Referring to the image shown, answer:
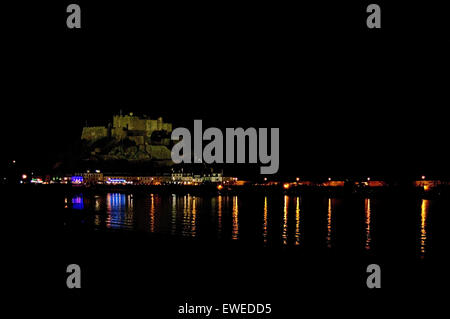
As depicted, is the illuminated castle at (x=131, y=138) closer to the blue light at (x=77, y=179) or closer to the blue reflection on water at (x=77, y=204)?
the blue light at (x=77, y=179)

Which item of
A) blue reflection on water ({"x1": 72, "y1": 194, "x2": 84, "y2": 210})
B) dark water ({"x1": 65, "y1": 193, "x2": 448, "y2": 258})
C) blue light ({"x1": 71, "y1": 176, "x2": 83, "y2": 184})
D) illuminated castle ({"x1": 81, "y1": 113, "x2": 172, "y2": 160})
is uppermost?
illuminated castle ({"x1": 81, "y1": 113, "x2": 172, "y2": 160})

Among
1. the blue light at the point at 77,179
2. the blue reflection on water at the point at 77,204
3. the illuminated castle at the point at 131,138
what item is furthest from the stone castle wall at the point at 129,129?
the blue reflection on water at the point at 77,204

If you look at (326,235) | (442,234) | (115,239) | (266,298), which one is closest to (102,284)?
(266,298)

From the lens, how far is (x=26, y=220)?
67.8 ft

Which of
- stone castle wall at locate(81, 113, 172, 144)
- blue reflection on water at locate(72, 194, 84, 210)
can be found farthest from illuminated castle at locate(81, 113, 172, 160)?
blue reflection on water at locate(72, 194, 84, 210)

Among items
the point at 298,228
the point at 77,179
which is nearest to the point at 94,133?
the point at 77,179

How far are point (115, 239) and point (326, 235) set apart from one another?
7864mm

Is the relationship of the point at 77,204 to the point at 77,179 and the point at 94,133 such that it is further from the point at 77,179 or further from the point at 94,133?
the point at 94,133

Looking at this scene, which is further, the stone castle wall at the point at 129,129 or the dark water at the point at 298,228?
the stone castle wall at the point at 129,129

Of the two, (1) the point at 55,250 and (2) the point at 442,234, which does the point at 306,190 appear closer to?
(2) the point at 442,234

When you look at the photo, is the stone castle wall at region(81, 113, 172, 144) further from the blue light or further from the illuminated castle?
the blue light

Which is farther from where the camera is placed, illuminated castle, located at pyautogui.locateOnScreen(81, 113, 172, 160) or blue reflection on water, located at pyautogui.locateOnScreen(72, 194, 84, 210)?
illuminated castle, located at pyautogui.locateOnScreen(81, 113, 172, 160)

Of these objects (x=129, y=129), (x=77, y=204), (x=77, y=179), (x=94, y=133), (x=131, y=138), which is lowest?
(x=77, y=179)

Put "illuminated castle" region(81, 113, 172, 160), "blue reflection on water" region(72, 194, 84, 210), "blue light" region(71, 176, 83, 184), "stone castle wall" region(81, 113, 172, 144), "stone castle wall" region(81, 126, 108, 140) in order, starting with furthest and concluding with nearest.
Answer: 1. "stone castle wall" region(81, 126, 108, 140)
2. "stone castle wall" region(81, 113, 172, 144)
3. "illuminated castle" region(81, 113, 172, 160)
4. "blue light" region(71, 176, 83, 184)
5. "blue reflection on water" region(72, 194, 84, 210)
